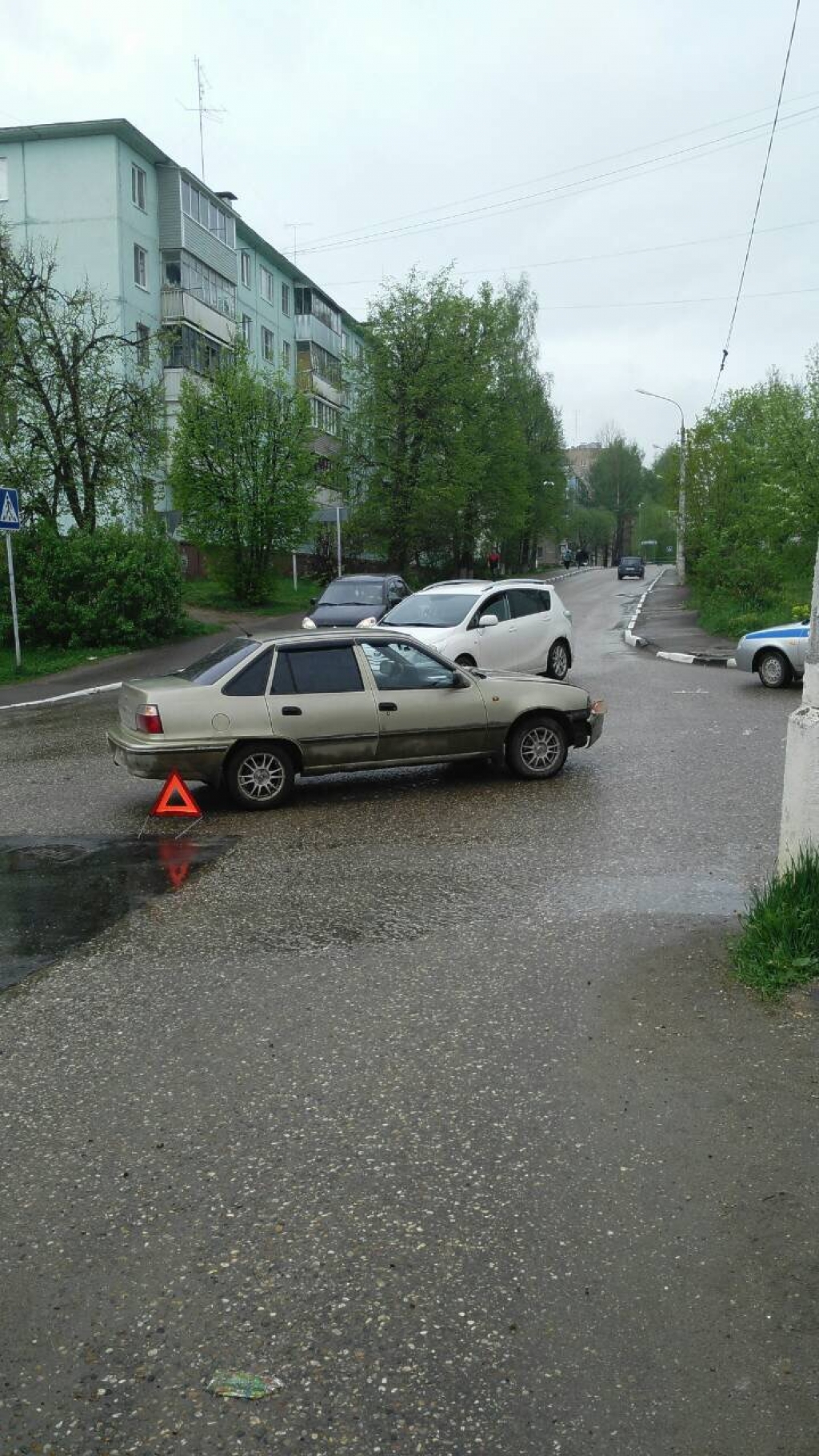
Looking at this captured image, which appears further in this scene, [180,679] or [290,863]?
[180,679]

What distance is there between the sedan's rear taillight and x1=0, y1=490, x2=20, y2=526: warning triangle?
1174 cm

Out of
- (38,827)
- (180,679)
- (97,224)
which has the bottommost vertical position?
(38,827)

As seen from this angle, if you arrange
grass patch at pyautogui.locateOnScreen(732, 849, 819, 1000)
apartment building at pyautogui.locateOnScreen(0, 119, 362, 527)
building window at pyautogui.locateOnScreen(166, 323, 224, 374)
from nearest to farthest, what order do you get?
grass patch at pyautogui.locateOnScreen(732, 849, 819, 1000), apartment building at pyautogui.locateOnScreen(0, 119, 362, 527), building window at pyautogui.locateOnScreen(166, 323, 224, 374)

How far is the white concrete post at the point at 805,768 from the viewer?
18.2 ft

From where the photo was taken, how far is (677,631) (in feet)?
98.8

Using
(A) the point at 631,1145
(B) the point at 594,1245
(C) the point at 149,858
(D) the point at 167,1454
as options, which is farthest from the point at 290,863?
(D) the point at 167,1454

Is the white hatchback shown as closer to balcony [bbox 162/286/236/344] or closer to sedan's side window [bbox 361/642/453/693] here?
sedan's side window [bbox 361/642/453/693]

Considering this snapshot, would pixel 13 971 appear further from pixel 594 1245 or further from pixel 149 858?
pixel 594 1245

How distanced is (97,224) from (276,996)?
38719mm

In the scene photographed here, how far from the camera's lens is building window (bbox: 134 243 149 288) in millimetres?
40094

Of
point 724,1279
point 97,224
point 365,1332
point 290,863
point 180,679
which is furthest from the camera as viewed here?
point 97,224

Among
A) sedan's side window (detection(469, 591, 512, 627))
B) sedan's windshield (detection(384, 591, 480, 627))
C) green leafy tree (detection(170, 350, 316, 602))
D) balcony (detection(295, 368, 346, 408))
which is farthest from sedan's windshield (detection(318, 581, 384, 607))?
balcony (detection(295, 368, 346, 408))

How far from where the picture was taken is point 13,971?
5785mm

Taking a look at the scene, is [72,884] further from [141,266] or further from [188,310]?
[188,310]
